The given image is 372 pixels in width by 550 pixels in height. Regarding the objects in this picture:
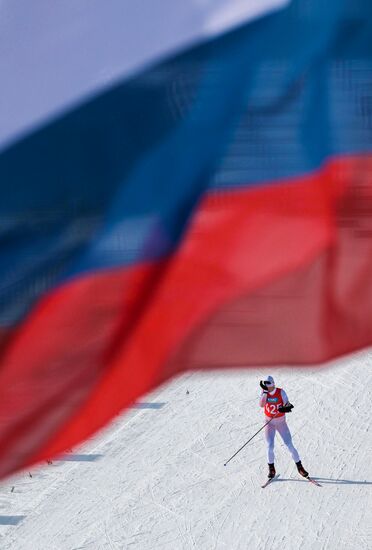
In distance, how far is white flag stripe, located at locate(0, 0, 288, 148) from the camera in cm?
232

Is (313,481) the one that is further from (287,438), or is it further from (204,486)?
(204,486)

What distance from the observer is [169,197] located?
97.1 inches

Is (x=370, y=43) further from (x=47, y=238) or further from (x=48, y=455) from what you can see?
(x=48, y=455)

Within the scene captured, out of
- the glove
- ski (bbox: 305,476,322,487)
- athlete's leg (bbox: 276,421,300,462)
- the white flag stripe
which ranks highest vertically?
the white flag stripe

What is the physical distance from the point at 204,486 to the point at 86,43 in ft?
20.9

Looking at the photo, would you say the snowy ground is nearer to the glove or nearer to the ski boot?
the ski boot

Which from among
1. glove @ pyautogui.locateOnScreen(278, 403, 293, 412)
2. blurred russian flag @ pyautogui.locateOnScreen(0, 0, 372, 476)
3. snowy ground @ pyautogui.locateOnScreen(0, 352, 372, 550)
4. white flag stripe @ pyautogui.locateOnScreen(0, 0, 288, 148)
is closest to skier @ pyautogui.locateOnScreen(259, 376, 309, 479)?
glove @ pyautogui.locateOnScreen(278, 403, 293, 412)

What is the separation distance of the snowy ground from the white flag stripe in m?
5.45

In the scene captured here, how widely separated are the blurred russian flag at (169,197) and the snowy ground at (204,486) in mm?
4924

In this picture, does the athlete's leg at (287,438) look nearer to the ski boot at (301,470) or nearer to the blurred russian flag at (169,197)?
the ski boot at (301,470)

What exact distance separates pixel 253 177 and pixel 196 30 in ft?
1.47

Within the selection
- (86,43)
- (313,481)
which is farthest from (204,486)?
(86,43)

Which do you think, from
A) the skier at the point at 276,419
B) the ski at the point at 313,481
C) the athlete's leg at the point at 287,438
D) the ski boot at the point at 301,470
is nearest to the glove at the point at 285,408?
the skier at the point at 276,419

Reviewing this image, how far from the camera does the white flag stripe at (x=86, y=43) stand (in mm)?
2322
